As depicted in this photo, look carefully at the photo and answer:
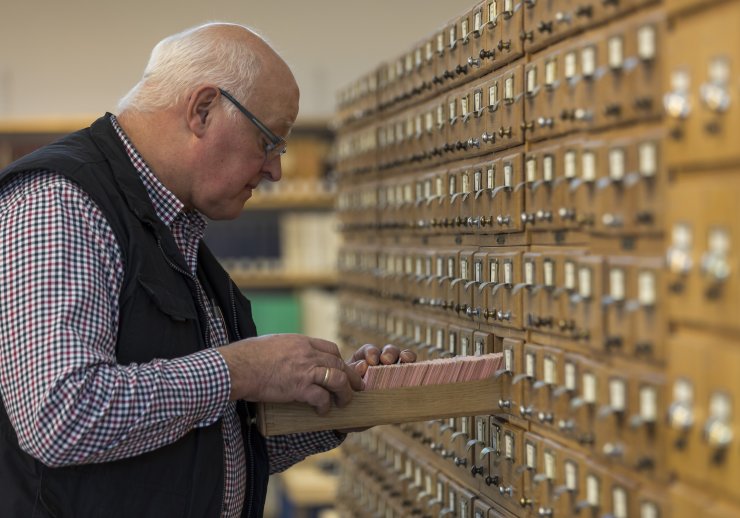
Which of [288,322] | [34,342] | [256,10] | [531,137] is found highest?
[256,10]

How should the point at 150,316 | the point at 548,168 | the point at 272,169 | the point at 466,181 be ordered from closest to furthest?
the point at 548,168, the point at 150,316, the point at 272,169, the point at 466,181

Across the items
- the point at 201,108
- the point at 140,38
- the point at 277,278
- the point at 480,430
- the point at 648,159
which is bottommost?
the point at 480,430

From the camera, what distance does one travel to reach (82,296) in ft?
5.20

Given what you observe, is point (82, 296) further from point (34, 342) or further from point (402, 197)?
point (402, 197)

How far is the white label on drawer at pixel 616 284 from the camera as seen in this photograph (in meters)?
1.37

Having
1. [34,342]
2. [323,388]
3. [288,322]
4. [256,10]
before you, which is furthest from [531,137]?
[256,10]

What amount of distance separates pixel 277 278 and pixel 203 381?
4.01 meters

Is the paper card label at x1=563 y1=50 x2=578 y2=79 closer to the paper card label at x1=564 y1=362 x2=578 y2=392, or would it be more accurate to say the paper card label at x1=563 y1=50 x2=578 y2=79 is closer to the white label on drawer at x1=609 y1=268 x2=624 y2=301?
the white label on drawer at x1=609 y1=268 x2=624 y2=301

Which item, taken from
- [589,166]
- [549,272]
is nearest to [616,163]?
[589,166]

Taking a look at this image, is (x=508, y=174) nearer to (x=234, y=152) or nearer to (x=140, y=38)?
(x=234, y=152)

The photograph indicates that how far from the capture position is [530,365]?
1707mm

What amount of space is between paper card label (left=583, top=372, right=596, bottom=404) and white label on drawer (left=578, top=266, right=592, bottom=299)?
11 centimetres

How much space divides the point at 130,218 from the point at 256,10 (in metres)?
4.43

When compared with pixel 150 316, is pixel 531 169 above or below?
above
